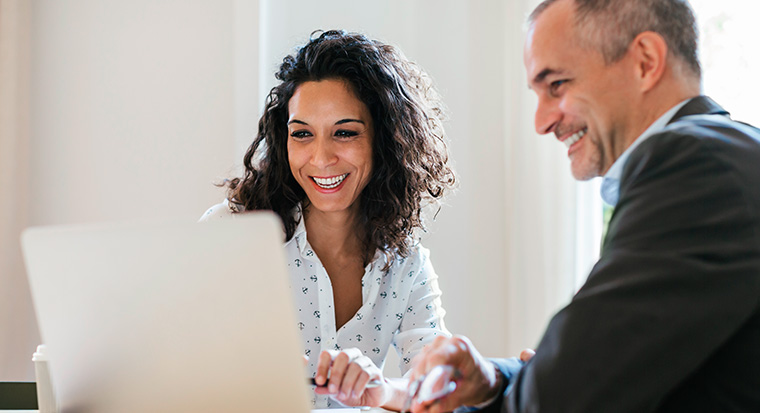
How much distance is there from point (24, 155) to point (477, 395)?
2375mm

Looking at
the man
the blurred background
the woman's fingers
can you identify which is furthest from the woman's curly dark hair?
the man

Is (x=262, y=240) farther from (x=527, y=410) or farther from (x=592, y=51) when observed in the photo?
(x=592, y=51)

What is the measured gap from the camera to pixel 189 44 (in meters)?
2.86

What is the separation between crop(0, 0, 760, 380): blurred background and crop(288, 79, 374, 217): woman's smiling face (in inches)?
35.7

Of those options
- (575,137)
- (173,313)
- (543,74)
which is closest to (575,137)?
(575,137)

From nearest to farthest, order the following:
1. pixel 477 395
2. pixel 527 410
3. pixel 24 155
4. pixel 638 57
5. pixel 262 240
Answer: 1. pixel 262 240
2. pixel 527 410
3. pixel 638 57
4. pixel 477 395
5. pixel 24 155

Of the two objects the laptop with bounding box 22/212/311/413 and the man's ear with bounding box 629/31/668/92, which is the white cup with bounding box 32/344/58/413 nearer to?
the laptop with bounding box 22/212/311/413

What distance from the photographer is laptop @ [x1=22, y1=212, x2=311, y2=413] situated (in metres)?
0.71

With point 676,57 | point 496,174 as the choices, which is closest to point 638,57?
point 676,57

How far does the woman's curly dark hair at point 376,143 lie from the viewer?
6.50 feet

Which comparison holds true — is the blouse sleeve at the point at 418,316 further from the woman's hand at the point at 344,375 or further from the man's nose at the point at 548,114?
the man's nose at the point at 548,114

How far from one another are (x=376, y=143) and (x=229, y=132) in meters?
1.03

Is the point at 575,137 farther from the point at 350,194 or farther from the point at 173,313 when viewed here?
the point at 350,194

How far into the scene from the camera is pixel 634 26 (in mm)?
991
